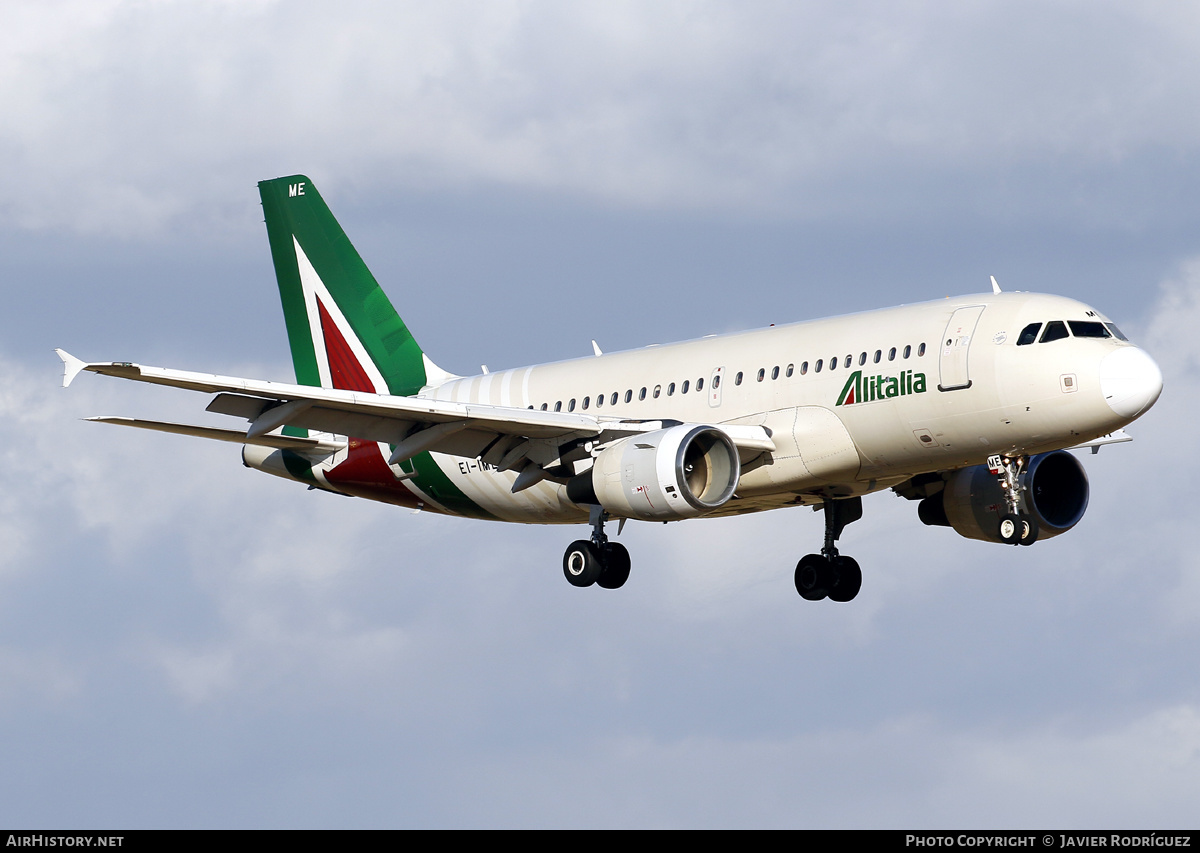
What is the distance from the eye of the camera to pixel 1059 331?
3531 centimetres

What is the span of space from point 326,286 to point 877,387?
18422 millimetres

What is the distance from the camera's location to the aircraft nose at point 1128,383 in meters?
34.5

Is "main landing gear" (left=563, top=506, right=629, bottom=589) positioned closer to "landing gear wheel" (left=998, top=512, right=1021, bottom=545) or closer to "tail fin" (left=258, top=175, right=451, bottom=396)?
"landing gear wheel" (left=998, top=512, right=1021, bottom=545)

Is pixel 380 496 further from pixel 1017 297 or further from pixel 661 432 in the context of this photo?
pixel 1017 297

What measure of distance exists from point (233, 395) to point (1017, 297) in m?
16.3

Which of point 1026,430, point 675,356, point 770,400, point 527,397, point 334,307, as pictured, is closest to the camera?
point 1026,430

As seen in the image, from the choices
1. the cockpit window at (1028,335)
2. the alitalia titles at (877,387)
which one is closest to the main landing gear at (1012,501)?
the alitalia titles at (877,387)

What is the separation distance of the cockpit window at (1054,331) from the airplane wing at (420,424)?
20.5 feet

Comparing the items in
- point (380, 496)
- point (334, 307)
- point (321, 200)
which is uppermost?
point (321, 200)

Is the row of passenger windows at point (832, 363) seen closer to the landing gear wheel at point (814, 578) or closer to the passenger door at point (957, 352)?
the passenger door at point (957, 352)

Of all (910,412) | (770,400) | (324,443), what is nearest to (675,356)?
(770,400)

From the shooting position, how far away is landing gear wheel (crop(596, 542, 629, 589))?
39750 millimetres

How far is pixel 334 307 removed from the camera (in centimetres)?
4856

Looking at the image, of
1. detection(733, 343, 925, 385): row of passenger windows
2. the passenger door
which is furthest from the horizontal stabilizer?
the passenger door
